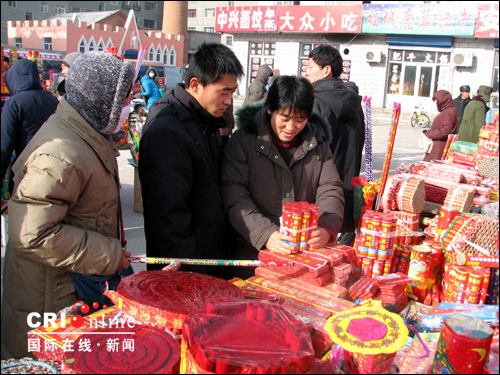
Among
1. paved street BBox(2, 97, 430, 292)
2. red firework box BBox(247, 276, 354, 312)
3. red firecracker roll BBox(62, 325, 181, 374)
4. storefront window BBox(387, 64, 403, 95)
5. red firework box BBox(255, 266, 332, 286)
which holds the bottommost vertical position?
paved street BBox(2, 97, 430, 292)

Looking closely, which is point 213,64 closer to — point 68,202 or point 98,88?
point 98,88

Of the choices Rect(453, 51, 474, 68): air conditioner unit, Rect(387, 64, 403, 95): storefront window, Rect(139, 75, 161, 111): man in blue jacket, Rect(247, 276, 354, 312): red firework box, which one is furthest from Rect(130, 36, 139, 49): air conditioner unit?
Rect(247, 276, 354, 312): red firework box

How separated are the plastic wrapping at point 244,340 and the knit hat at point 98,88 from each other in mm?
994

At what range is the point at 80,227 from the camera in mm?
1840

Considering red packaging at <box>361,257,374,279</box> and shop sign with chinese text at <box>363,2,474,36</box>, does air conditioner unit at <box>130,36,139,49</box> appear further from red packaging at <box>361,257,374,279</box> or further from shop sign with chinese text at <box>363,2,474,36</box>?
red packaging at <box>361,257,374,279</box>

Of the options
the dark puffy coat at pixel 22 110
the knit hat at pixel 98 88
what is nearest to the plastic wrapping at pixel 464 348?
the knit hat at pixel 98 88

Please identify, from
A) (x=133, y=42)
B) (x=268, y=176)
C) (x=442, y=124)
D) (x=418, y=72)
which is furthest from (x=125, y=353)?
(x=133, y=42)

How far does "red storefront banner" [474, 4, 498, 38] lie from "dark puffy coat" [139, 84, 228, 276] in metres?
19.3

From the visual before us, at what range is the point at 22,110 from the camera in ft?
12.8

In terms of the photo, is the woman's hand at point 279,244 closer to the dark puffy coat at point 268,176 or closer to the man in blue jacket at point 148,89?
the dark puffy coat at point 268,176

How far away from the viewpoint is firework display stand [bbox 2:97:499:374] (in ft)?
3.80

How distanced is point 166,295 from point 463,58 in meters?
20.6

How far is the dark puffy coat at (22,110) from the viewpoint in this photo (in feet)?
12.8

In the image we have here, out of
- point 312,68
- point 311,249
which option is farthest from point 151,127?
point 312,68
